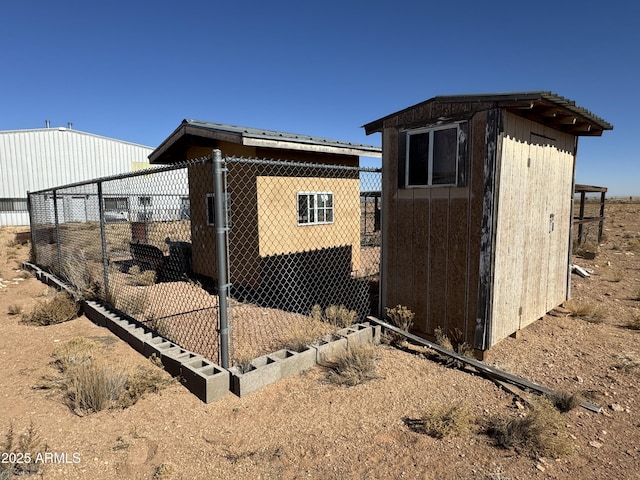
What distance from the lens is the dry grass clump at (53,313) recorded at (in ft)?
18.6

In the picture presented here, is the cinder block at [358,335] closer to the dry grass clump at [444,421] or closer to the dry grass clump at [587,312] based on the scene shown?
the dry grass clump at [444,421]

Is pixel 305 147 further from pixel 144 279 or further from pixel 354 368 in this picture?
pixel 354 368

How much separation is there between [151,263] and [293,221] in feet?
13.8

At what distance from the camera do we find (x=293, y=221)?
838 cm

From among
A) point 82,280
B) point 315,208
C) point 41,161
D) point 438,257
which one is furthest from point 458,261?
point 41,161

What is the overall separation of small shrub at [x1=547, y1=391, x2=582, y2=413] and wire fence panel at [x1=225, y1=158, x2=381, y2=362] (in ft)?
10.6

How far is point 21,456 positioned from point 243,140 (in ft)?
18.1

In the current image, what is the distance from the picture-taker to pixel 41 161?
2333 centimetres

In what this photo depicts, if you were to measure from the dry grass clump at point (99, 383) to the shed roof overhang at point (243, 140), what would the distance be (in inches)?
174

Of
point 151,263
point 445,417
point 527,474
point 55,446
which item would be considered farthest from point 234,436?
point 151,263

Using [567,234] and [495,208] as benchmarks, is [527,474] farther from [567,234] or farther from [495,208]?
[567,234]

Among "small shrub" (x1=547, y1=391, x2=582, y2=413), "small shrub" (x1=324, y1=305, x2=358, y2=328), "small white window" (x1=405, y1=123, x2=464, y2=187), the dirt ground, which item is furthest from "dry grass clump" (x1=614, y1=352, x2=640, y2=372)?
"small shrub" (x1=324, y1=305, x2=358, y2=328)

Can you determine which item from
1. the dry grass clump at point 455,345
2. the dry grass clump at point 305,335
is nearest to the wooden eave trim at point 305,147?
the dry grass clump at point 305,335

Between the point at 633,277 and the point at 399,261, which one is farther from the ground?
the point at 399,261
